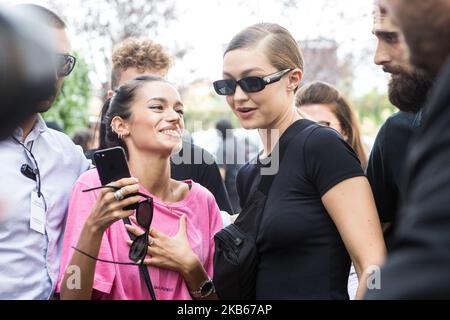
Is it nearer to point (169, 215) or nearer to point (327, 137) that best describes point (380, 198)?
point (327, 137)

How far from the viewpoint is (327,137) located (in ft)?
8.67

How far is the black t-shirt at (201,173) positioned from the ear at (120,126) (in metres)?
0.63

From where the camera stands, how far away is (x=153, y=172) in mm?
3158

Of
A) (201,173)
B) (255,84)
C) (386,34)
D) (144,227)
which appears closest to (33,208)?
(144,227)

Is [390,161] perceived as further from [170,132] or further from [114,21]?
[114,21]

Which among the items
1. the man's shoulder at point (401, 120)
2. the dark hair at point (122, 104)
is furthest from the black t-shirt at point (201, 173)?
the man's shoulder at point (401, 120)

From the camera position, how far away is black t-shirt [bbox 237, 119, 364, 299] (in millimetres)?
2576

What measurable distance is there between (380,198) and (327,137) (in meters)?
0.45

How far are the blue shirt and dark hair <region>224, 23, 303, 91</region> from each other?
0.94 metres

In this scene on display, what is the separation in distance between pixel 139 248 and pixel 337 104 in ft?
6.97

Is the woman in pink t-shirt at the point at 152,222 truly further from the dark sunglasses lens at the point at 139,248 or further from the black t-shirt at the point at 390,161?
the black t-shirt at the point at 390,161

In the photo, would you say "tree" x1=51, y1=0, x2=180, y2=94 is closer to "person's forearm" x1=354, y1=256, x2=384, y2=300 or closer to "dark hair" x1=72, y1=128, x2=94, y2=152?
"dark hair" x1=72, y1=128, x2=94, y2=152

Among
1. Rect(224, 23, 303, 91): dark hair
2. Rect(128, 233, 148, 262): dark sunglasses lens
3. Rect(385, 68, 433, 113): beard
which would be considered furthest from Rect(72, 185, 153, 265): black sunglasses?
Rect(385, 68, 433, 113): beard

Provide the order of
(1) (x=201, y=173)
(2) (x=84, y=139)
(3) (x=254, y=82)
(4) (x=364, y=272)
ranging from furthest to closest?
(2) (x=84, y=139), (1) (x=201, y=173), (3) (x=254, y=82), (4) (x=364, y=272)
